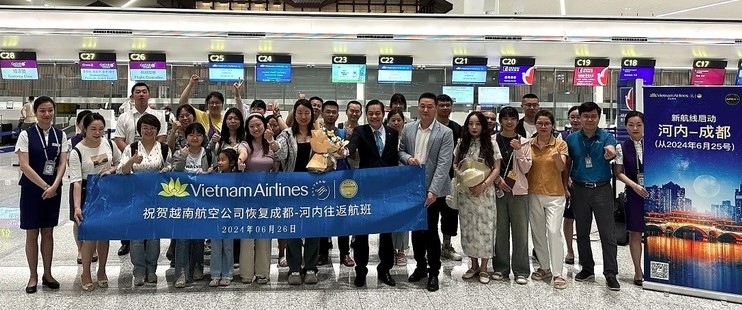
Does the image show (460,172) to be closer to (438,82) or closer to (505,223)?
(505,223)

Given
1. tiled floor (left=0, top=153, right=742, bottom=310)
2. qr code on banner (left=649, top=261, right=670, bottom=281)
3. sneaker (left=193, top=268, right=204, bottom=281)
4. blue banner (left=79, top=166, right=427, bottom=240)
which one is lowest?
tiled floor (left=0, top=153, right=742, bottom=310)

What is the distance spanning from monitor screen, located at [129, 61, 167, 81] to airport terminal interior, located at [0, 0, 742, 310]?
0.02m

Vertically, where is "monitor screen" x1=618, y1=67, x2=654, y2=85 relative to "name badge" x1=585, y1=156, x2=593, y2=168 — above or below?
above

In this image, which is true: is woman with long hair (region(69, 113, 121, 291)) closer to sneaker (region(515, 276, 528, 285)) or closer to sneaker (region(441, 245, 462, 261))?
sneaker (region(441, 245, 462, 261))

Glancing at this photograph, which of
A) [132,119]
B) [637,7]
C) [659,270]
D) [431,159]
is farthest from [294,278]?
[637,7]

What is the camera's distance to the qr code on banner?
4230 millimetres

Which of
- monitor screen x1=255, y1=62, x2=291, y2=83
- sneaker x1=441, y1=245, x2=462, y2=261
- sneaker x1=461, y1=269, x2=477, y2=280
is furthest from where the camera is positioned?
monitor screen x1=255, y1=62, x2=291, y2=83

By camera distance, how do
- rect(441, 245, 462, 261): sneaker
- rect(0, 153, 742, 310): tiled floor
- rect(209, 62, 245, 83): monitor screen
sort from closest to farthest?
rect(0, 153, 742, 310): tiled floor
rect(441, 245, 462, 261): sneaker
rect(209, 62, 245, 83): monitor screen

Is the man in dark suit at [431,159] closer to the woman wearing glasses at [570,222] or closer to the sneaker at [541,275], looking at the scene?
the sneaker at [541,275]

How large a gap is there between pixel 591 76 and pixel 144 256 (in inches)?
425

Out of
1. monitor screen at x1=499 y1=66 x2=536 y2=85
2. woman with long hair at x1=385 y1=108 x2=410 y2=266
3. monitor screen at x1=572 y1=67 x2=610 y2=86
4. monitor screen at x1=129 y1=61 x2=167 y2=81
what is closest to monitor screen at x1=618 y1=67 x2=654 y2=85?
monitor screen at x1=572 y1=67 x2=610 y2=86

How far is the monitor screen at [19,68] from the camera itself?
11.6 metres

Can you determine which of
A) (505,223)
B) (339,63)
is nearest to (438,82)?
(339,63)

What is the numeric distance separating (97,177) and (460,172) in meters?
2.95
